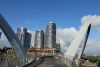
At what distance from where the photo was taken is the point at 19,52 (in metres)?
57.1

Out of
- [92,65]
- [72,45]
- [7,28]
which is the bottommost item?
[92,65]

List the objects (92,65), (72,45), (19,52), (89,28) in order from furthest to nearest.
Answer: (19,52) → (72,45) → (89,28) → (92,65)

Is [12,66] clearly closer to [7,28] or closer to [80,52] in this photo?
[80,52]

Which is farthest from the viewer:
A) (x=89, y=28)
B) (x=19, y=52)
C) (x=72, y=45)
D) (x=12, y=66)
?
(x=19, y=52)

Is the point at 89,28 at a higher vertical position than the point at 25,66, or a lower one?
higher

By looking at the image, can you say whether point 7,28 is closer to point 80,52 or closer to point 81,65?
point 80,52

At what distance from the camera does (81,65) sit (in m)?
26.7

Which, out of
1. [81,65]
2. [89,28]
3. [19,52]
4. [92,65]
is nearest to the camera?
[81,65]

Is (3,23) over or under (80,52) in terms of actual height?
over

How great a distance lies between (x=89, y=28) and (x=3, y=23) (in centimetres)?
1958

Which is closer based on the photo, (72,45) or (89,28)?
(89,28)

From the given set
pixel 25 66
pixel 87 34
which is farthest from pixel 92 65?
pixel 87 34

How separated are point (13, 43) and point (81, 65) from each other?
34.7 metres

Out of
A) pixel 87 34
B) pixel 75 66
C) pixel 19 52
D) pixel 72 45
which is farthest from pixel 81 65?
pixel 19 52
